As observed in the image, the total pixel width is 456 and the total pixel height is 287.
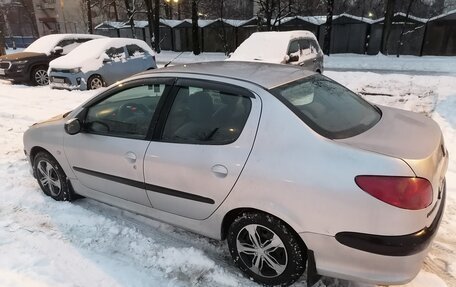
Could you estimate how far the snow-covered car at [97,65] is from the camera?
35.7 ft

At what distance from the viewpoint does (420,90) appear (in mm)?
10531

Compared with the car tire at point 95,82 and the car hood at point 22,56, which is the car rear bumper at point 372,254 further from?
the car hood at point 22,56

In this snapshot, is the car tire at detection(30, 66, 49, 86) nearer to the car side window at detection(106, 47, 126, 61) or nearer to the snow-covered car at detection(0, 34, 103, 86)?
the snow-covered car at detection(0, 34, 103, 86)

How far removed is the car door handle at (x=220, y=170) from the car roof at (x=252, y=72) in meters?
0.70

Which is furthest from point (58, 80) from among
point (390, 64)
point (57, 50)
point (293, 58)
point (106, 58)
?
point (390, 64)

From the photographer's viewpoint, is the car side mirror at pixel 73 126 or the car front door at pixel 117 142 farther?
the car side mirror at pixel 73 126

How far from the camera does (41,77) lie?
1277 centimetres

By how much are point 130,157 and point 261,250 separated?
4.49ft

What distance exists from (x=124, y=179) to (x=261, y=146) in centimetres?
144

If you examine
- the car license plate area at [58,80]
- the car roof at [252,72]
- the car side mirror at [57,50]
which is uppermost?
the car roof at [252,72]

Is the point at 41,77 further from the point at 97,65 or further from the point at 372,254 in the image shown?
the point at 372,254

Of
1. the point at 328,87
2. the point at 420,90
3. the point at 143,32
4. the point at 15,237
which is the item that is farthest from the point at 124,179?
the point at 143,32

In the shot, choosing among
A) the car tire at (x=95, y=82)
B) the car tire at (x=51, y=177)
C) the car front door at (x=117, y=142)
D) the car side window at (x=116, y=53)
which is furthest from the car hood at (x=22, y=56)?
the car front door at (x=117, y=142)

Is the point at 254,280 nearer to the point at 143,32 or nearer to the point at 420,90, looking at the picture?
the point at 420,90
